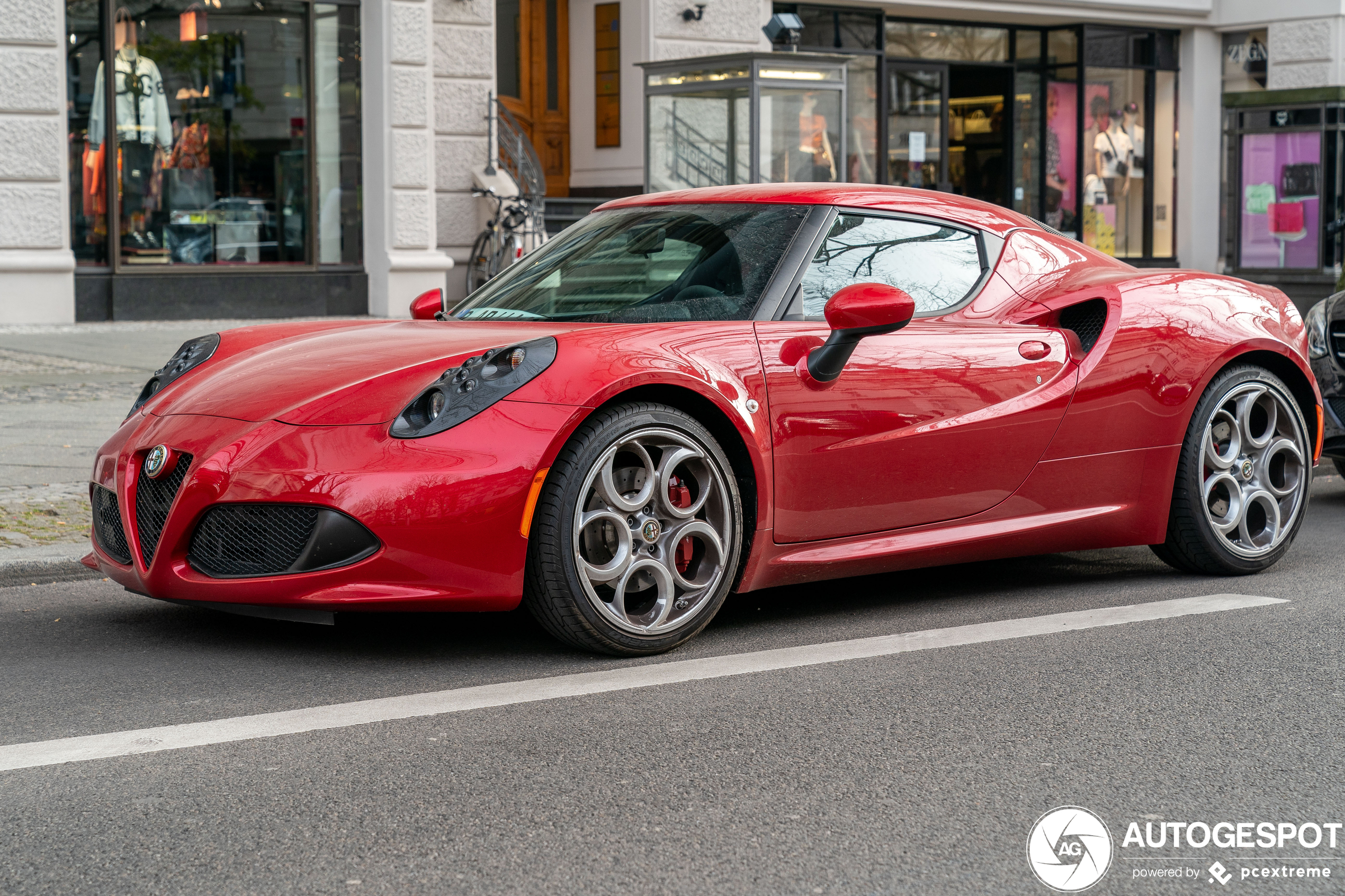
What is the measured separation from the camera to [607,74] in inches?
712

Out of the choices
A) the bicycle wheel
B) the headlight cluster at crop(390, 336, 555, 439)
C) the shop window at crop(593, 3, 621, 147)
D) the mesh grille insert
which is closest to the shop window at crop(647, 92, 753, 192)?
the bicycle wheel

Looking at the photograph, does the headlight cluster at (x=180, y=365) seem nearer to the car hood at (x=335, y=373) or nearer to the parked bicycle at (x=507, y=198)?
the car hood at (x=335, y=373)

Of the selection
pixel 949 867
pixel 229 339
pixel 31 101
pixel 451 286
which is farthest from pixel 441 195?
pixel 949 867

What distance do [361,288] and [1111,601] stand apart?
11993 millimetres

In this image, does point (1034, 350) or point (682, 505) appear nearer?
point (682, 505)

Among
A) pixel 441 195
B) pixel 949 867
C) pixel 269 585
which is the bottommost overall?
pixel 949 867

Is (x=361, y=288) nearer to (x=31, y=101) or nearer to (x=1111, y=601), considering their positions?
(x=31, y=101)

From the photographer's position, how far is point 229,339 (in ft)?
16.1

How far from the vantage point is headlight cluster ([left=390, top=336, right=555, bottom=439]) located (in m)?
3.95

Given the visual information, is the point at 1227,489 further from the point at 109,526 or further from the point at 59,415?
the point at 59,415

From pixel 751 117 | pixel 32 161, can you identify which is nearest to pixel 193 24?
pixel 32 161

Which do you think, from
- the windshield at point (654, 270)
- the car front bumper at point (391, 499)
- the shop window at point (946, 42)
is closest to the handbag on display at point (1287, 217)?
the shop window at point (946, 42)

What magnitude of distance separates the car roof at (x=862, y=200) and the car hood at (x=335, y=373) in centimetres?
80

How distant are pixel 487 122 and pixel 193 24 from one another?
2.96m
